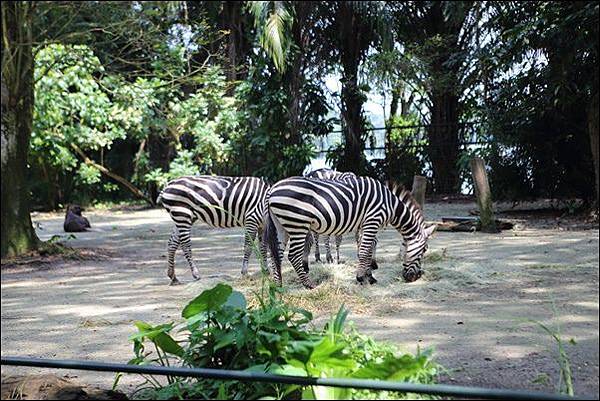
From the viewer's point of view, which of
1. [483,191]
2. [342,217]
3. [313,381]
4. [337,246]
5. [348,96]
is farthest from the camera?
[342,217]

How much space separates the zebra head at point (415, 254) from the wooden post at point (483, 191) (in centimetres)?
28

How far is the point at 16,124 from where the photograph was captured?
15.9 feet

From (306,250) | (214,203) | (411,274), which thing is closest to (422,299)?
(411,274)

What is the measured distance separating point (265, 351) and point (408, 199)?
963 mm

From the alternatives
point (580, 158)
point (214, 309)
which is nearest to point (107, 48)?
point (214, 309)

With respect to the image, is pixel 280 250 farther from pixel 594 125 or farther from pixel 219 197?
pixel 594 125

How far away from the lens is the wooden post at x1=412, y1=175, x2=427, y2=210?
2.54 metres

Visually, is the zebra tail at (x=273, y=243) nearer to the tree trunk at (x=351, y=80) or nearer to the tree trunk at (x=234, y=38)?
the tree trunk at (x=351, y=80)

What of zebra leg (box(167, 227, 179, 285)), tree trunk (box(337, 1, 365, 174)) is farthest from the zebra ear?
zebra leg (box(167, 227, 179, 285))

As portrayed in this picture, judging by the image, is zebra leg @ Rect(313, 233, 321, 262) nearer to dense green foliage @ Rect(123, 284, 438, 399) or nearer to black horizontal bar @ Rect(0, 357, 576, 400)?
dense green foliage @ Rect(123, 284, 438, 399)

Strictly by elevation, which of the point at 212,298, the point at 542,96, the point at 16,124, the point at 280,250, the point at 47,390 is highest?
the point at 16,124

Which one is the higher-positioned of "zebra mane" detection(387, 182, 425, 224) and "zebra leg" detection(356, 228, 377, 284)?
"zebra mane" detection(387, 182, 425, 224)

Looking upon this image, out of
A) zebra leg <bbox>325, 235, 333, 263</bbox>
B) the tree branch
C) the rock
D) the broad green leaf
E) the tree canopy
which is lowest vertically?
the rock

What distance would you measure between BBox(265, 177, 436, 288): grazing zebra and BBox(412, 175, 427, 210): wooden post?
0.03m
